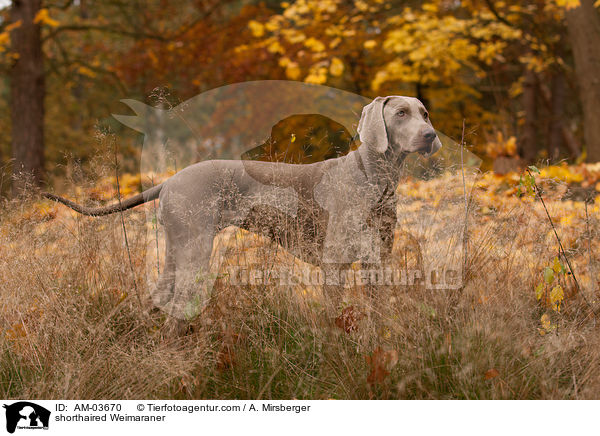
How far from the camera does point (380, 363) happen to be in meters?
2.11

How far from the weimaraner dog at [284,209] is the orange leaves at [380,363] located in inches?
18.7

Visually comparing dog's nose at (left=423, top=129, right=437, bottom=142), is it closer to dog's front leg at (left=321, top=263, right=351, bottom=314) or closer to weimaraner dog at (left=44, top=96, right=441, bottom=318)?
weimaraner dog at (left=44, top=96, right=441, bottom=318)

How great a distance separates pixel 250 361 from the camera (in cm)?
232

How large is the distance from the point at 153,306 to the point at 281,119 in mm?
1820

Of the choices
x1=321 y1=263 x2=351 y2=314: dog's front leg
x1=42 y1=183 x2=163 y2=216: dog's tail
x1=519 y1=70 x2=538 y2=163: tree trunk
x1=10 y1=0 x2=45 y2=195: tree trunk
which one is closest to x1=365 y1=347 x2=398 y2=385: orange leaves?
x1=321 y1=263 x2=351 y2=314: dog's front leg

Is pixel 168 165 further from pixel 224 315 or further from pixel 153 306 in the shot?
pixel 224 315

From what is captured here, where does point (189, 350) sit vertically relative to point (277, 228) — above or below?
below

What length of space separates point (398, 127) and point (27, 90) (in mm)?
6762

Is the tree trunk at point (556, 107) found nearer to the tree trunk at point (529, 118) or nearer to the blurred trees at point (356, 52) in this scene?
the blurred trees at point (356, 52)

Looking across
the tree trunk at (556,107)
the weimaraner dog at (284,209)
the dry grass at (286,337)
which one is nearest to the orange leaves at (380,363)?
the dry grass at (286,337)

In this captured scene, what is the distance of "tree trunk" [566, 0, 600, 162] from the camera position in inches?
254

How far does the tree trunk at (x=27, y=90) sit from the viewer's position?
745 centimetres

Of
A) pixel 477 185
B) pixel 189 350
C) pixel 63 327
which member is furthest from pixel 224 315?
pixel 477 185
